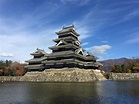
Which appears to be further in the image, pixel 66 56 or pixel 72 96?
pixel 66 56

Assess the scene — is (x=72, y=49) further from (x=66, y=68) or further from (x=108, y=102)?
(x=108, y=102)

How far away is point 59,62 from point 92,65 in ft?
34.6

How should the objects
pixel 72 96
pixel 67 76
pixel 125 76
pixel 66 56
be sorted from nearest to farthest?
pixel 72 96
pixel 67 76
pixel 66 56
pixel 125 76

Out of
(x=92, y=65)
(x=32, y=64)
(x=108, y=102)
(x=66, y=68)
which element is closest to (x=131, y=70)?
(x=92, y=65)

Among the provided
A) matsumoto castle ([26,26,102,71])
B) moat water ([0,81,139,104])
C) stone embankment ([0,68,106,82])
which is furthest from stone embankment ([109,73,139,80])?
moat water ([0,81,139,104])

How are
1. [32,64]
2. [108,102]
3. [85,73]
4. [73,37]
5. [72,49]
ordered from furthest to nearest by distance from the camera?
1. [32,64]
2. [73,37]
3. [72,49]
4. [85,73]
5. [108,102]

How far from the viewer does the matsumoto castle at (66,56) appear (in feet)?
161

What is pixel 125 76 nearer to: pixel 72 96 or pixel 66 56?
pixel 66 56

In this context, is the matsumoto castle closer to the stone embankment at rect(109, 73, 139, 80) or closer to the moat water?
the stone embankment at rect(109, 73, 139, 80)

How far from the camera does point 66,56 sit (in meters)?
49.7

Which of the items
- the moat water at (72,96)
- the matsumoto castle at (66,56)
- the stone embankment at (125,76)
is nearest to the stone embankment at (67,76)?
the matsumoto castle at (66,56)

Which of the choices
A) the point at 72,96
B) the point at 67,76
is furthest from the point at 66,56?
the point at 72,96

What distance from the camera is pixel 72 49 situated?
169 ft

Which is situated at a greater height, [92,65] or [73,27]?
[73,27]
